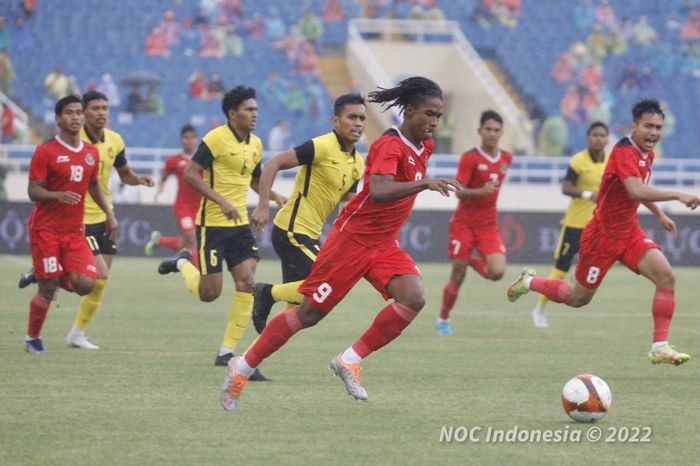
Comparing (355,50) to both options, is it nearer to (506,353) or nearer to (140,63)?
(140,63)

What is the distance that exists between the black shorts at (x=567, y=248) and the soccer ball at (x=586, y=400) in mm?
7341

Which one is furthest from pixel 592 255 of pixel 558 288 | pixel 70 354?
pixel 70 354

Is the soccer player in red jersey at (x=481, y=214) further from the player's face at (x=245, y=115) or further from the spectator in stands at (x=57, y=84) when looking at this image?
the spectator in stands at (x=57, y=84)

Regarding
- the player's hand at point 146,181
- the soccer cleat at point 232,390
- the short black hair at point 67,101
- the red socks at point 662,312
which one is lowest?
the soccer cleat at point 232,390

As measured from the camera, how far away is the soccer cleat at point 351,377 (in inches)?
321

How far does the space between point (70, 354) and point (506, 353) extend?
397cm

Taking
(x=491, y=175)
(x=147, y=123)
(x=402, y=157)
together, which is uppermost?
(x=402, y=157)

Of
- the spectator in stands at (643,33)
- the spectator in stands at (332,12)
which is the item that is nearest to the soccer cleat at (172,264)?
the spectator in stands at (332,12)

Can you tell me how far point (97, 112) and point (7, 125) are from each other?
18.2m

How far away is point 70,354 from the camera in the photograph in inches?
437

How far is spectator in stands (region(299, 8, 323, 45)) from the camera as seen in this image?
33.7 metres

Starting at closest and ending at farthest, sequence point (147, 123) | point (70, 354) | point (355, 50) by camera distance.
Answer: point (70, 354) < point (147, 123) < point (355, 50)

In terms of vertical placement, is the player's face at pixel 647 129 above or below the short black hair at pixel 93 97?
above

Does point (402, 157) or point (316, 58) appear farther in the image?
point (316, 58)
